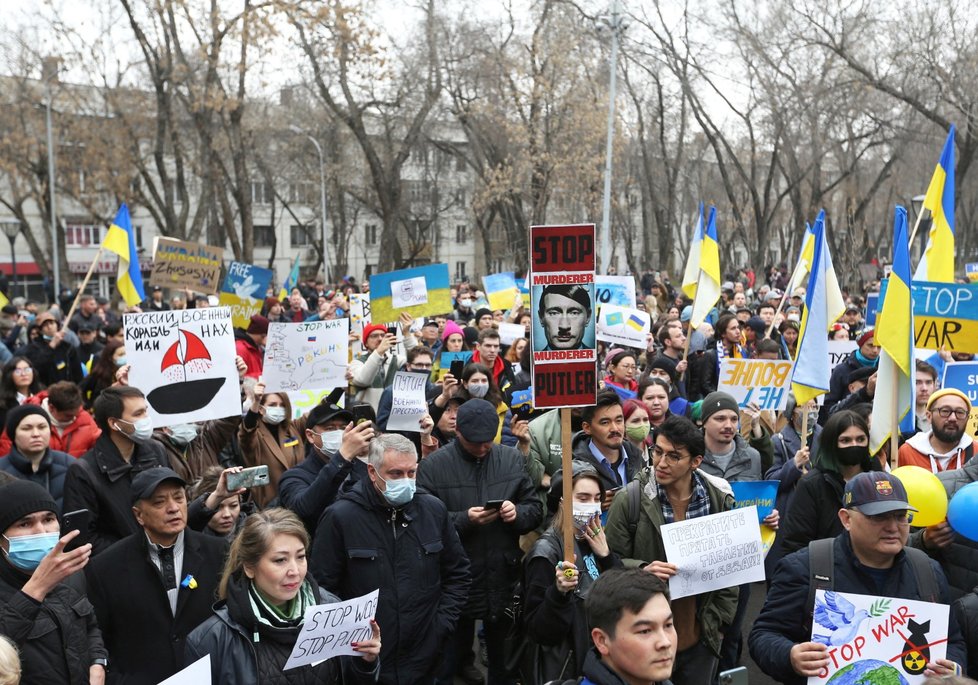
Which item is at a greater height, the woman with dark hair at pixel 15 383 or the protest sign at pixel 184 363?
the protest sign at pixel 184 363

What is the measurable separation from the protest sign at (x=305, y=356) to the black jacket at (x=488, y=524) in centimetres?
226

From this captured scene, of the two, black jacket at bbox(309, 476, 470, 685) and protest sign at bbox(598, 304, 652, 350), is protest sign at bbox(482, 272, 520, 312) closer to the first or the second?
protest sign at bbox(598, 304, 652, 350)

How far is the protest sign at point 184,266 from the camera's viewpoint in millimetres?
13719

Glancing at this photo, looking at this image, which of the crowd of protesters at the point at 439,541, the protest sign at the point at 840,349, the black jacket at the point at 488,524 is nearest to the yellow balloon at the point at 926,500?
the crowd of protesters at the point at 439,541

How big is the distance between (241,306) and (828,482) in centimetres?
993

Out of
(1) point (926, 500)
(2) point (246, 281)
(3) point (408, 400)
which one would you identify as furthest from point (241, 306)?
(1) point (926, 500)

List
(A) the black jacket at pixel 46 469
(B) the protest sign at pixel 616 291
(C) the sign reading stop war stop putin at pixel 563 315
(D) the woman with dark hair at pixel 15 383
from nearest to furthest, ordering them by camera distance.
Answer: (C) the sign reading stop war stop putin at pixel 563 315 < (A) the black jacket at pixel 46 469 < (D) the woman with dark hair at pixel 15 383 < (B) the protest sign at pixel 616 291

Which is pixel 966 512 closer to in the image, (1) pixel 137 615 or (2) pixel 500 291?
(1) pixel 137 615

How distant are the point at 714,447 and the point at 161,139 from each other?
84.4 ft

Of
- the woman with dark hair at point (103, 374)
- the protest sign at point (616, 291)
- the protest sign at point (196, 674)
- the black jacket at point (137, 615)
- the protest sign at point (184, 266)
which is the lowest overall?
the black jacket at point (137, 615)

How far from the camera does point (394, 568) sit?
4855 mm

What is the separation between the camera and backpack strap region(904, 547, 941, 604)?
3.86 metres

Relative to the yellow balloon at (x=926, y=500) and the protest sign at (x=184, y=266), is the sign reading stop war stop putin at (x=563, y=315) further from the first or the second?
the protest sign at (x=184, y=266)

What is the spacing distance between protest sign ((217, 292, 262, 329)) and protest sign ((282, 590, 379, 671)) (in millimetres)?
9856
